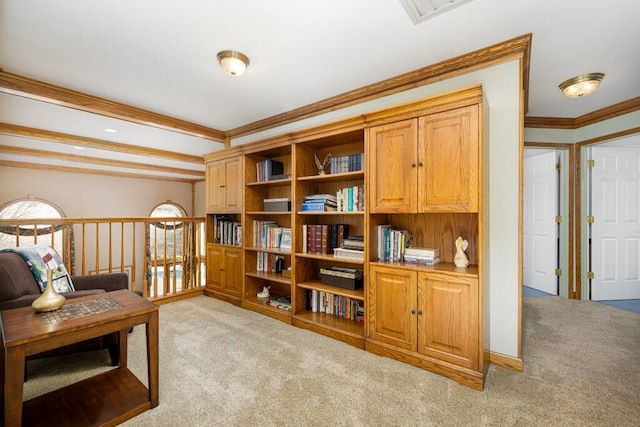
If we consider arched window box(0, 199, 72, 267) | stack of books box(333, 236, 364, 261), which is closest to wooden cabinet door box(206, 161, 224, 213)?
stack of books box(333, 236, 364, 261)

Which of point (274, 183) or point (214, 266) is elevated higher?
point (274, 183)

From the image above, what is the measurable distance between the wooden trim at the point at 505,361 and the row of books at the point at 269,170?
2501 millimetres

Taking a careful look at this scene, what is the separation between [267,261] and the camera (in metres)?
3.36

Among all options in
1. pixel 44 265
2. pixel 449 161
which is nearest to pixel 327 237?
pixel 449 161

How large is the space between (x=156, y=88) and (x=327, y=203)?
2.05m

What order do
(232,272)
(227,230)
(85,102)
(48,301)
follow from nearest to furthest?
(48,301) → (85,102) → (232,272) → (227,230)

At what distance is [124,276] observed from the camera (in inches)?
100.0

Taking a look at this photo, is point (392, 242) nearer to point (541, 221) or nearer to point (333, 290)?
point (333, 290)

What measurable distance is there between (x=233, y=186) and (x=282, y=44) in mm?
1799

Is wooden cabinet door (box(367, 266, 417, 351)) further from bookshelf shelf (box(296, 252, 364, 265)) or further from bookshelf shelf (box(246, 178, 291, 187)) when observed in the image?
bookshelf shelf (box(246, 178, 291, 187))

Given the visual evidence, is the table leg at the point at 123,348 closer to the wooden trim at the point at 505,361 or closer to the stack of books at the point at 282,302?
the stack of books at the point at 282,302

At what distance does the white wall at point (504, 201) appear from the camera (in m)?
2.04

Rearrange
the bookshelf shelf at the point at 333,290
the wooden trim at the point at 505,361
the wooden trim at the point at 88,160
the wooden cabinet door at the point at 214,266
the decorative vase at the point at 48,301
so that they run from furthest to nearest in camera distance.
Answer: the wooden trim at the point at 88,160
the wooden cabinet door at the point at 214,266
the bookshelf shelf at the point at 333,290
the wooden trim at the point at 505,361
the decorative vase at the point at 48,301

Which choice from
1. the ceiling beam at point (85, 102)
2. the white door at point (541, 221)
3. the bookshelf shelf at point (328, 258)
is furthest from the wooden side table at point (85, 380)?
the white door at point (541, 221)
